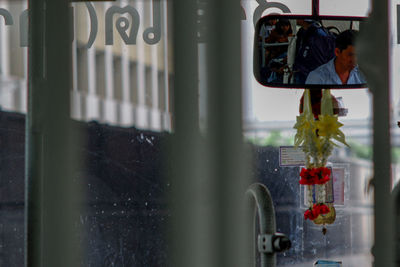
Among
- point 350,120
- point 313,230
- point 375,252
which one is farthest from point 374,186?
point 313,230

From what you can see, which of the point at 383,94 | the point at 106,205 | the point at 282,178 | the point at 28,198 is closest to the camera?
the point at 383,94

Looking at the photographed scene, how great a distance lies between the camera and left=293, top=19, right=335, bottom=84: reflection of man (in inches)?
46.2

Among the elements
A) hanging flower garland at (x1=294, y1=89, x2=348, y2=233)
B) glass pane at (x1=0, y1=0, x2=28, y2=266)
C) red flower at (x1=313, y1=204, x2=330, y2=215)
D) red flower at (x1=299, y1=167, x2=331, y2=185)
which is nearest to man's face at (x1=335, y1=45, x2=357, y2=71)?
hanging flower garland at (x1=294, y1=89, x2=348, y2=233)

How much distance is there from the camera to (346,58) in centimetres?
116

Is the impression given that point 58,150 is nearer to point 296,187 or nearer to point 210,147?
point 210,147

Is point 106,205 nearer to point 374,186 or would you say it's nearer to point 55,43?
point 55,43

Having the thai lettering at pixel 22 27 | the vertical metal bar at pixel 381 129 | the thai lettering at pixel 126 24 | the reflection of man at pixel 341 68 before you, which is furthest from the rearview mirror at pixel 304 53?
the thai lettering at pixel 22 27

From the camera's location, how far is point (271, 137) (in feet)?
5.19

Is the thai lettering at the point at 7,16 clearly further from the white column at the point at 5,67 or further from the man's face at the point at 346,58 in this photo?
the man's face at the point at 346,58

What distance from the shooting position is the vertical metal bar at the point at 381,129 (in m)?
0.72

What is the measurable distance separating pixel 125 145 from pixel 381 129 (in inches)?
38.5

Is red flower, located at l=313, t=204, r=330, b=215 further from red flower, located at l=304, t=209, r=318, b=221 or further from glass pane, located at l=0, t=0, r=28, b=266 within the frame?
glass pane, located at l=0, t=0, r=28, b=266

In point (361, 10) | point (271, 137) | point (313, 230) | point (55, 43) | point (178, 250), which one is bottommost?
point (313, 230)

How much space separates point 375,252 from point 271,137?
86cm
